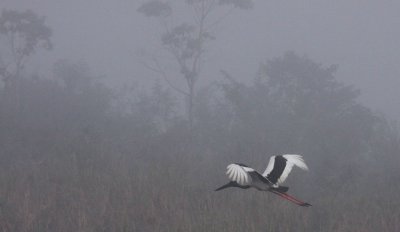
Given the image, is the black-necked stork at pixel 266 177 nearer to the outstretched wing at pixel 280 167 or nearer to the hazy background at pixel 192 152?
the outstretched wing at pixel 280 167

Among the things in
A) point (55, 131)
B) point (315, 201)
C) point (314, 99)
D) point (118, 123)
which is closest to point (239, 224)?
point (315, 201)

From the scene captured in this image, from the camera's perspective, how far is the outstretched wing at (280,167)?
163 inches

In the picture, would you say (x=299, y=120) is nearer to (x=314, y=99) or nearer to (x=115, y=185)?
(x=314, y=99)

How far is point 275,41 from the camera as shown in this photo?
5322 cm

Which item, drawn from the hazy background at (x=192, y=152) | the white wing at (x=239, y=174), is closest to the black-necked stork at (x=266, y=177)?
the white wing at (x=239, y=174)

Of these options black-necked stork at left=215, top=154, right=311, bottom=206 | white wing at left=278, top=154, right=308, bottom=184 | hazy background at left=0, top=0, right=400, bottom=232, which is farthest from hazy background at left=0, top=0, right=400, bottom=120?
black-necked stork at left=215, top=154, right=311, bottom=206

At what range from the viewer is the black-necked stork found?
3.79m

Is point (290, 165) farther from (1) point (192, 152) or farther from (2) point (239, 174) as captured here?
(1) point (192, 152)

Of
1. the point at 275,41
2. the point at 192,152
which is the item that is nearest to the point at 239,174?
the point at 192,152

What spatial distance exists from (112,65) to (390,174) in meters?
43.7

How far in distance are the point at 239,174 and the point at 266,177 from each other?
1.34 ft

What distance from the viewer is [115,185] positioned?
9.51 metres

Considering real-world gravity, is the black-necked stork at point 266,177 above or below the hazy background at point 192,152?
above

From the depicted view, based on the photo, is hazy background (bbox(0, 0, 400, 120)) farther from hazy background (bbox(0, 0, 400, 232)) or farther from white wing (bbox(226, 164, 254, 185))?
white wing (bbox(226, 164, 254, 185))
